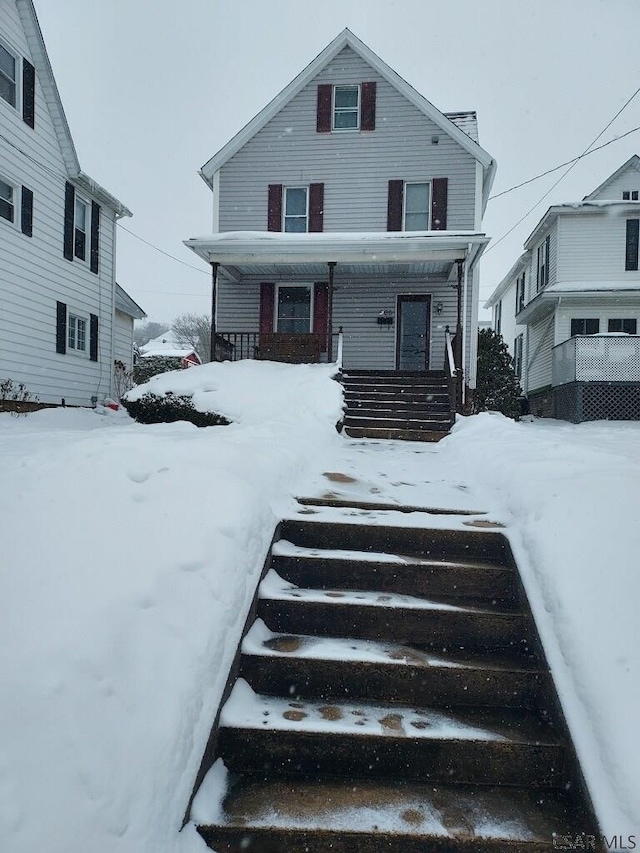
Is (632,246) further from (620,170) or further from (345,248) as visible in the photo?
(345,248)

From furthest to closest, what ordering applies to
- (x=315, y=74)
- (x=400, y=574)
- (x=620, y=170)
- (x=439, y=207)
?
(x=620, y=170), (x=315, y=74), (x=439, y=207), (x=400, y=574)

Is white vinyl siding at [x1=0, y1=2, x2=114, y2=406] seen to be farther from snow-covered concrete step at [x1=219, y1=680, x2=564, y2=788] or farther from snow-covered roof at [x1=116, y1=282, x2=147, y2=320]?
snow-covered concrete step at [x1=219, y1=680, x2=564, y2=788]

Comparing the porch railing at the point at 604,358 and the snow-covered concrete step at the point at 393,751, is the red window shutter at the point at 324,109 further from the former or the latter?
the snow-covered concrete step at the point at 393,751

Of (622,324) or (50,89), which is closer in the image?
(50,89)

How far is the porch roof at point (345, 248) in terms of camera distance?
1168 cm

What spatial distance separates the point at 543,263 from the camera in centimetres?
2062

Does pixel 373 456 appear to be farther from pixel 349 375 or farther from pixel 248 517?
pixel 349 375

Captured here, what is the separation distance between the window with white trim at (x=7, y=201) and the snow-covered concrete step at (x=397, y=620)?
39.7 feet

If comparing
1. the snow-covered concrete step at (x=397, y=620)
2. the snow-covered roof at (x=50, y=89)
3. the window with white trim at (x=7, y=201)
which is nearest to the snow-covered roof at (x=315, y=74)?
the snow-covered roof at (x=50, y=89)

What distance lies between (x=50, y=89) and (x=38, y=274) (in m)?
4.49

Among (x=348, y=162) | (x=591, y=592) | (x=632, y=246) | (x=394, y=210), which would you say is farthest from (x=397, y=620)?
(x=632, y=246)

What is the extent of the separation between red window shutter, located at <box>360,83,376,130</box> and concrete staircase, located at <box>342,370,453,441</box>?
702cm

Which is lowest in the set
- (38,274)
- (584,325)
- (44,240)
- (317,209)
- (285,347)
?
(285,347)

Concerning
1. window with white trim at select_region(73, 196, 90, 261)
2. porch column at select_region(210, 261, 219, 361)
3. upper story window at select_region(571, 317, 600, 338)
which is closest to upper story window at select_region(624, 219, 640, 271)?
upper story window at select_region(571, 317, 600, 338)
